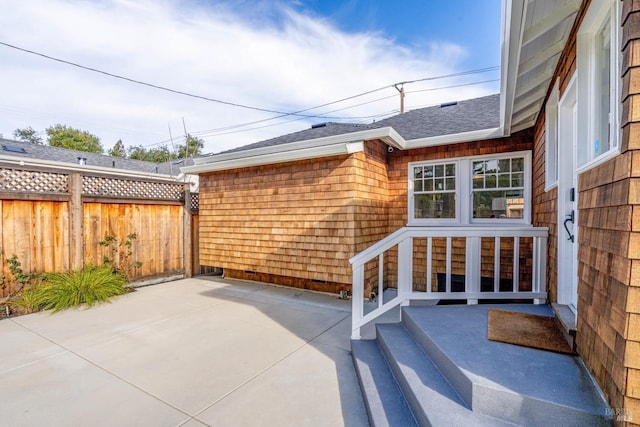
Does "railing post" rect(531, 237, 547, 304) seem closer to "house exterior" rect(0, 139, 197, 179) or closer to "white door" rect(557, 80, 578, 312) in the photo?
"white door" rect(557, 80, 578, 312)

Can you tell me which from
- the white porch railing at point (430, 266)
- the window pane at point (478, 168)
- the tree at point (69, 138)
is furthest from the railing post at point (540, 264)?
the tree at point (69, 138)

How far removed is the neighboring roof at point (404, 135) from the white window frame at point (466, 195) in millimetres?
450

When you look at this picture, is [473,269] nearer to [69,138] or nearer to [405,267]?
[405,267]

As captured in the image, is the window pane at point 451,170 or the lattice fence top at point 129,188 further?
the lattice fence top at point 129,188

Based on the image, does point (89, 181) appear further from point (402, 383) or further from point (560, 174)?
point (560, 174)

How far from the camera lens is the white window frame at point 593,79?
155 cm

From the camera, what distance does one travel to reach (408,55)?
1079cm

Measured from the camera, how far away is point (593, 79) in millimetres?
1998

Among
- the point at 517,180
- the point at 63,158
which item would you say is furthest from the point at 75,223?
Answer: the point at 63,158

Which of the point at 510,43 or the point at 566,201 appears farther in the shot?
the point at 566,201

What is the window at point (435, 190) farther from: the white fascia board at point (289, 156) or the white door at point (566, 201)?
the white door at point (566, 201)

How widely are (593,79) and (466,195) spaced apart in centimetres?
339

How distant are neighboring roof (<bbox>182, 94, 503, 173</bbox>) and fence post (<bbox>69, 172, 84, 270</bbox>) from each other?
2185mm

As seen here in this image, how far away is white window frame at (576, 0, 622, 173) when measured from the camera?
1.55m
